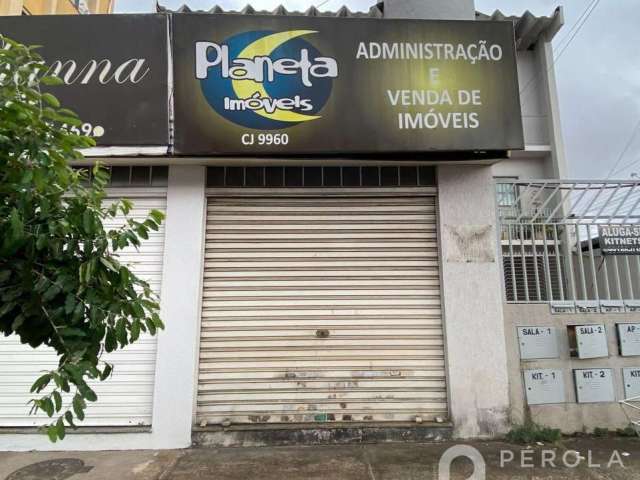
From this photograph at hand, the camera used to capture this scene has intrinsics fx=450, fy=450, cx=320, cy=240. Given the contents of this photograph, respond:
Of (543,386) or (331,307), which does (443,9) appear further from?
(543,386)

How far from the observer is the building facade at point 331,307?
230 inches

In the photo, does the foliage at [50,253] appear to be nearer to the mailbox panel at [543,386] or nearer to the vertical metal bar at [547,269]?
the mailbox panel at [543,386]

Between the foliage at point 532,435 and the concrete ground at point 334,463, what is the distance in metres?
0.12

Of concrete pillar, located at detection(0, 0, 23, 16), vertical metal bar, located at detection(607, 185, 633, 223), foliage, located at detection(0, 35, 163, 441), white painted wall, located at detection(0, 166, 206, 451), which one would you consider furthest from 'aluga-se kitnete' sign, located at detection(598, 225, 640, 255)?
concrete pillar, located at detection(0, 0, 23, 16)

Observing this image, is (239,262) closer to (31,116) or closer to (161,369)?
(161,369)

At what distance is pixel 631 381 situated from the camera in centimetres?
604

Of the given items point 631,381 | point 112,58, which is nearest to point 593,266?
point 631,381

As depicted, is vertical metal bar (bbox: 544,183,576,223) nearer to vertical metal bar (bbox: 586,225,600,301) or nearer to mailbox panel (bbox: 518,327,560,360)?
vertical metal bar (bbox: 586,225,600,301)


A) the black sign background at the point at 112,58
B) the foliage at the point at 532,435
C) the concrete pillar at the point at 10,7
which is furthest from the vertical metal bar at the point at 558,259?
the concrete pillar at the point at 10,7

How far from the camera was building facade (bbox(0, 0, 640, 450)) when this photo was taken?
230 inches

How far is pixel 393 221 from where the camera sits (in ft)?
21.1

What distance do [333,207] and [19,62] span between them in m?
4.47

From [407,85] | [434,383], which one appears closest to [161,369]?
[434,383]

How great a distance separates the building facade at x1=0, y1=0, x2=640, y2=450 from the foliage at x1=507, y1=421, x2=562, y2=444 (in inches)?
6.2
